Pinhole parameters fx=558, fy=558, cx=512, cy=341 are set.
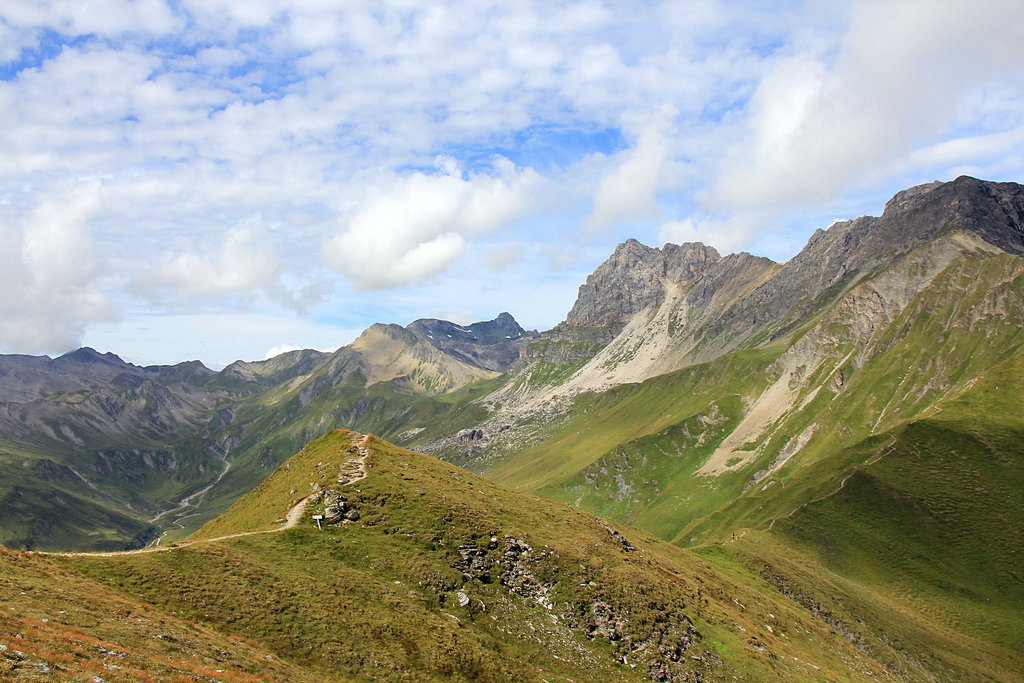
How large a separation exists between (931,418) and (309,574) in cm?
19740

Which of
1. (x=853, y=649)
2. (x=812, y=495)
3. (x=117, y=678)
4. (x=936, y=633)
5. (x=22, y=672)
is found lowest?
(x=936, y=633)

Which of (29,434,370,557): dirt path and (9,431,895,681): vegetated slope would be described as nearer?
(9,431,895,681): vegetated slope

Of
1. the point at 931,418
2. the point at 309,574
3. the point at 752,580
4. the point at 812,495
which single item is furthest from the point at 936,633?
the point at 309,574

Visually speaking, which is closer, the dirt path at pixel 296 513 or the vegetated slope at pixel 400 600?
the vegetated slope at pixel 400 600

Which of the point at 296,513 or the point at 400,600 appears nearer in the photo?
the point at 400,600

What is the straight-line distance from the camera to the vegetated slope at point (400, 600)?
3278 cm

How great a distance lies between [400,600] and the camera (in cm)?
4597

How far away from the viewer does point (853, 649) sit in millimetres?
80000

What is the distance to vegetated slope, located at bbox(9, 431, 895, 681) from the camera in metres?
32.8

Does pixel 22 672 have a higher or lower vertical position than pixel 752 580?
higher

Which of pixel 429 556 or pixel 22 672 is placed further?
pixel 429 556

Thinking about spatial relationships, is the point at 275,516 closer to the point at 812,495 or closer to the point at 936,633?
the point at 936,633

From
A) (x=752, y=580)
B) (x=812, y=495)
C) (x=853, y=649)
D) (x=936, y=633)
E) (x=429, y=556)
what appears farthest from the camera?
(x=812, y=495)

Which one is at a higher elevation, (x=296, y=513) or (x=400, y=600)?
(x=296, y=513)
